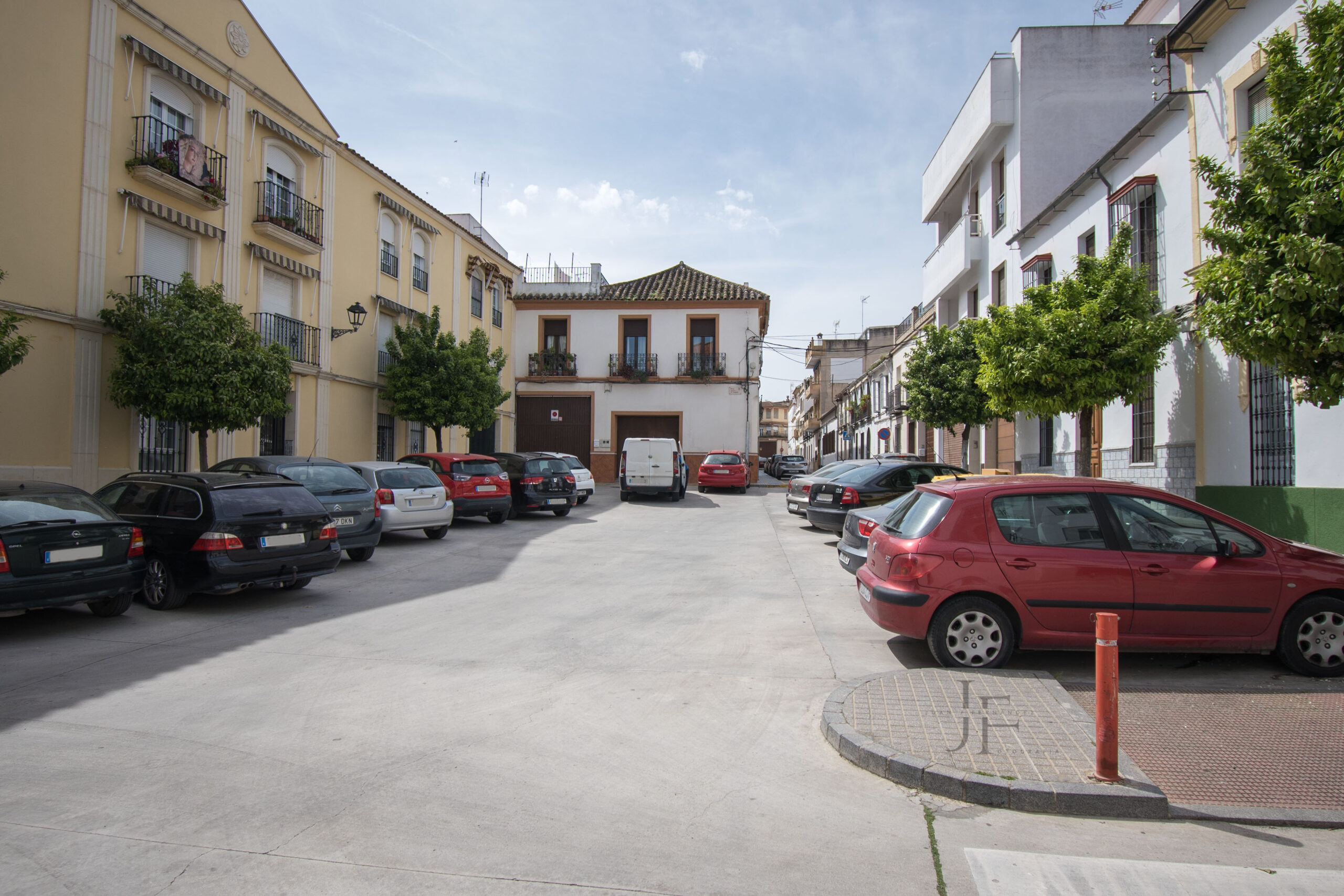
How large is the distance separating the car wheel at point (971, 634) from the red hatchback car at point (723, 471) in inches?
834

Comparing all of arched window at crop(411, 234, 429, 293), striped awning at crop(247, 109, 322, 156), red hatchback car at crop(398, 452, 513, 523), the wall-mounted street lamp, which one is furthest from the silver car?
arched window at crop(411, 234, 429, 293)

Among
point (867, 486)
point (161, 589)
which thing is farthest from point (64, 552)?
point (867, 486)

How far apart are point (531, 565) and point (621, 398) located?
75.0 feet

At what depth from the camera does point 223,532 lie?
8078 millimetres

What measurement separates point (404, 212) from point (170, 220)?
999 centimetres

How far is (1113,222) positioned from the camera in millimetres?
13914

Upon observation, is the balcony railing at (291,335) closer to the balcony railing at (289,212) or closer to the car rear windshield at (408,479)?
the balcony railing at (289,212)

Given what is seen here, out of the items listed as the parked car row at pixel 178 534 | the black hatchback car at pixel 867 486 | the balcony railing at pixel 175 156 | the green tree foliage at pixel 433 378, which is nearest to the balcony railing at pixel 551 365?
the green tree foliage at pixel 433 378

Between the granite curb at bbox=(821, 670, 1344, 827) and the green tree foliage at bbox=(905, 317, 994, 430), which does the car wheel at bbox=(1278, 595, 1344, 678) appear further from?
the green tree foliage at bbox=(905, 317, 994, 430)

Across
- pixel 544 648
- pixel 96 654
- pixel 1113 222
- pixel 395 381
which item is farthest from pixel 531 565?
pixel 395 381

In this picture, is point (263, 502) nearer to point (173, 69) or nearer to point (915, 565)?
point (915, 565)

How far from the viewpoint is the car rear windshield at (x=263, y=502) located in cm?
823

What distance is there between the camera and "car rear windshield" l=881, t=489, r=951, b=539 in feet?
20.3

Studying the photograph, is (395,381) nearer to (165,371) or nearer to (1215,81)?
(165,371)
